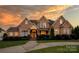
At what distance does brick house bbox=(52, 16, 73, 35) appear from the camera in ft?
10.5

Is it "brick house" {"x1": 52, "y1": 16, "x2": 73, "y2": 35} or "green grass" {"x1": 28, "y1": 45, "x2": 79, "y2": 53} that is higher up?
"brick house" {"x1": 52, "y1": 16, "x2": 73, "y2": 35}

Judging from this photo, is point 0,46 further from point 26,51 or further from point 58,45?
point 58,45

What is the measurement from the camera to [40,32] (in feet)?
10.6

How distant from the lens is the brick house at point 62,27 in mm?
3195

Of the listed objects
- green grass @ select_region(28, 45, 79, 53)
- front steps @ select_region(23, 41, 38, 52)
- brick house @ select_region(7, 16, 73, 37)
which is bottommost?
green grass @ select_region(28, 45, 79, 53)

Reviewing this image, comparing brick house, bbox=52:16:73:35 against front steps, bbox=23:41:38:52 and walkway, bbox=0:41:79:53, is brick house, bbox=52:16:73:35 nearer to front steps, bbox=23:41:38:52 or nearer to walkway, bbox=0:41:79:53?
walkway, bbox=0:41:79:53

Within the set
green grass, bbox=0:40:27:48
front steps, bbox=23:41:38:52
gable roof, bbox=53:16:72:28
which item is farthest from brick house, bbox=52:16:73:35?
green grass, bbox=0:40:27:48

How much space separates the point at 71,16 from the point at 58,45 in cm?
39

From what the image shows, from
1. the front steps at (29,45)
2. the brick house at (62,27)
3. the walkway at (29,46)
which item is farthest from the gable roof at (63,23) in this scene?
the front steps at (29,45)

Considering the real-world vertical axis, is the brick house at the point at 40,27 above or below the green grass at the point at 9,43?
above

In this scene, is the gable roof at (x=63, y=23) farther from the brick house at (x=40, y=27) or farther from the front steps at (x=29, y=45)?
the front steps at (x=29, y=45)
